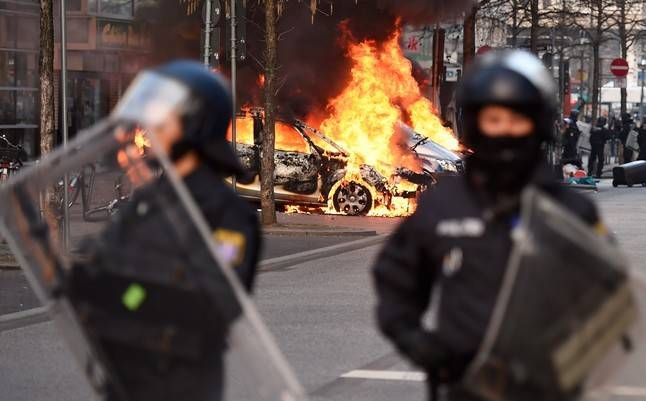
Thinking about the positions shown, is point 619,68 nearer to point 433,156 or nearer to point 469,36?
point 469,36

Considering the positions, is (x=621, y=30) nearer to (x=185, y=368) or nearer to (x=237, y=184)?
(x=237, y=184)

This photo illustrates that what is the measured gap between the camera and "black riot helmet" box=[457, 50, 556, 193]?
378 cm

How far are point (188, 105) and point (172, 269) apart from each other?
433mm

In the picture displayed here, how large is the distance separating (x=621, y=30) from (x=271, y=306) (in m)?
37.7

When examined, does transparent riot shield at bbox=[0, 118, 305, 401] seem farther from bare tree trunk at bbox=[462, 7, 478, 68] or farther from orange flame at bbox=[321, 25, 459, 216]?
bare tree trunk at bbox=[462, 7, 478, 68]

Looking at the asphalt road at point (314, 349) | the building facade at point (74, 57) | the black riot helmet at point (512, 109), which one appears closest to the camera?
the black riot helmet at point (512, 109)

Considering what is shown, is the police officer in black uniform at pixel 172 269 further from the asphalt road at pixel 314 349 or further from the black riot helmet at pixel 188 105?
the asphalt road at pixel 314 349

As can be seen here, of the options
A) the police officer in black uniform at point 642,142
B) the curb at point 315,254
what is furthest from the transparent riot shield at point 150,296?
the police officer in black uniform at point 642,142

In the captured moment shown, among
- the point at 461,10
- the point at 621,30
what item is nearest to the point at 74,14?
the point at 461,10

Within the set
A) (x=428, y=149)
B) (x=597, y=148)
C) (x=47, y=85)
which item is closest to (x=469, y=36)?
(x=428, y=149)

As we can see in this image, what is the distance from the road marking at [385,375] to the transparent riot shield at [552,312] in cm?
534

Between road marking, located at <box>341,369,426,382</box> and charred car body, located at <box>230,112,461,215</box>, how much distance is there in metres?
13.6

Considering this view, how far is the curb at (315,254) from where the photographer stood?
16000 mm

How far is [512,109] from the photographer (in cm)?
380
